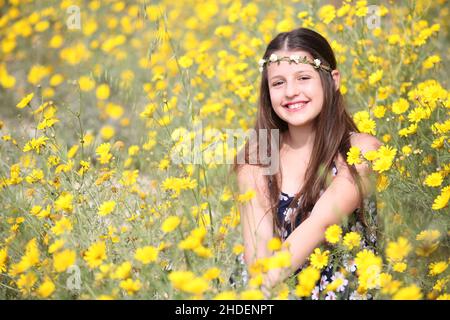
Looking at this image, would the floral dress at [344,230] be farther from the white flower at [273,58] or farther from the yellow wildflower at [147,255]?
the yellow wildflower at [147,255]

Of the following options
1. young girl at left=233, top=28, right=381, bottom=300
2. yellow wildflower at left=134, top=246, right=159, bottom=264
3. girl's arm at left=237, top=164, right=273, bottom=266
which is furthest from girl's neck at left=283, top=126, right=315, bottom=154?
yellow wildflower at left=134, top=246, right=159, bottom=264

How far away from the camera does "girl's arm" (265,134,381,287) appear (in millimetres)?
1845

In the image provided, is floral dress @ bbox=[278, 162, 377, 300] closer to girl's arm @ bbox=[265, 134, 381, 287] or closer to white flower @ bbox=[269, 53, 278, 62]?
girl's arm @ bbox=[265, 134, 381, 287]

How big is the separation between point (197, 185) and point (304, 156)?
1.78 feet

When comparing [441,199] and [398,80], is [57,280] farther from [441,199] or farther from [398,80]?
[398,80]

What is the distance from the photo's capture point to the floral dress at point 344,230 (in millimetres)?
1833

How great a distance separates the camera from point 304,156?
2.25 metres

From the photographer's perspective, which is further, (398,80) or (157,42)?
(398,80)

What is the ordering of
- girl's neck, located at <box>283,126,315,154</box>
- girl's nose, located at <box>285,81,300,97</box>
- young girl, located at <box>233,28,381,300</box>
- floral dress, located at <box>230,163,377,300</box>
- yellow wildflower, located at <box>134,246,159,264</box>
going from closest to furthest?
yellow wildflower, located at <box>134,246,159,264</box>, floral dress, located at <box>230,163,377,300</box>, young girl, located at <box>233,28,381,300</box>, girl's nose, located at <box>285,81,300,97</box>, girl's neck, located at <box>283,126,315,154</box>

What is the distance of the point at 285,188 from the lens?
2229 mm

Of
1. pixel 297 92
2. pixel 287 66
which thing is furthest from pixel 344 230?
pixel 287 66

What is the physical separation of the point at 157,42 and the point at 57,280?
851 mm
